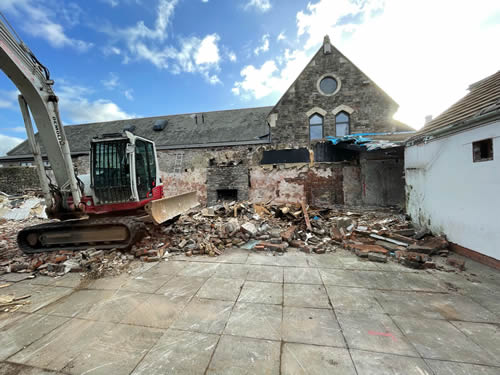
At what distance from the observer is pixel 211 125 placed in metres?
16.6

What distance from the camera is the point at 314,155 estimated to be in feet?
36.6

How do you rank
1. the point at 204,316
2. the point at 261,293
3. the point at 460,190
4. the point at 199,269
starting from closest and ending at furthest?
the point at 204,316 < the point at 261,293 < the point at 199,269 < the point at 460,190

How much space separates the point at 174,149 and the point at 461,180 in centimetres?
1272

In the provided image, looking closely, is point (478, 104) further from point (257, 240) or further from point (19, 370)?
point (19, 370)

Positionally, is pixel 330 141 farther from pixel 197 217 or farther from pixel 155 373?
pixel 155 373

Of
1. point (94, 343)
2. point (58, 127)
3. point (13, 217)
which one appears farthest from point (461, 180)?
point (13, 217)

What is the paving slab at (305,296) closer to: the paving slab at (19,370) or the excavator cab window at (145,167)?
the paving slab at (19,370)

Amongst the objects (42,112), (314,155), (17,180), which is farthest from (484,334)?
(17,180)

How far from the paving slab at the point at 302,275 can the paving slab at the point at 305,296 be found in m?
0.15

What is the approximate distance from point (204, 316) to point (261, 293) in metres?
1.02

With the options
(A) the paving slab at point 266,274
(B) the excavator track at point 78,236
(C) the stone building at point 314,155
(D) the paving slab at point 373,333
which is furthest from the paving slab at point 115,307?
(C) the stone building at point 314,155

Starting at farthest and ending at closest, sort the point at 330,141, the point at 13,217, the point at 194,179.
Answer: the point at 194,179 → the point at 330,141 → the point at 13,217

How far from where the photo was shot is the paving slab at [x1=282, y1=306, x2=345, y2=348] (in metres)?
2.41

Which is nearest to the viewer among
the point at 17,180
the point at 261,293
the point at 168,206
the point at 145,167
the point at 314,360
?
the point at 314,360
